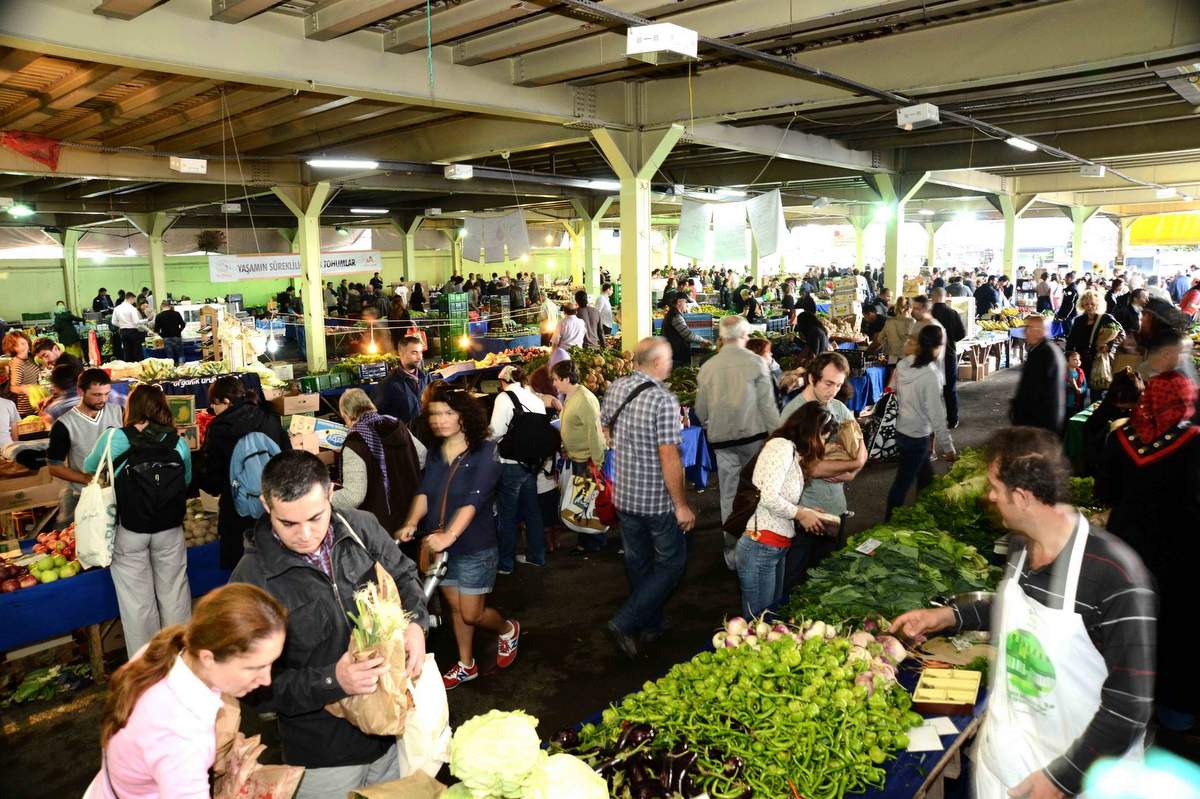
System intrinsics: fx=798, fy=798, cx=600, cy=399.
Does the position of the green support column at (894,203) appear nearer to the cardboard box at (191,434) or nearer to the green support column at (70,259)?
the cardboard box at (191,434)

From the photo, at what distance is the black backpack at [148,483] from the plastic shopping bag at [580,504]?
2.75 m

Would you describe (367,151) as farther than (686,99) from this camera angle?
Yes

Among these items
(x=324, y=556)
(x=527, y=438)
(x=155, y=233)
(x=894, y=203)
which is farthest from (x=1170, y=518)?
(x=155, y=233)

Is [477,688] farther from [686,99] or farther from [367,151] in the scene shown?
[367,151]

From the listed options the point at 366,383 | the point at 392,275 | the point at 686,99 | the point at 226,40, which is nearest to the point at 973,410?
the point at 686,99

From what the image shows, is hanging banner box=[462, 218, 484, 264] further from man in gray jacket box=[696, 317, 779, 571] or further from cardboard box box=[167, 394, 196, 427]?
man in gray jacket box=[696, 317, 779, 571]

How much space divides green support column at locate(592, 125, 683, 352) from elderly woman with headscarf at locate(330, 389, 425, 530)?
5.48 metres

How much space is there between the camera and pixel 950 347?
8516 millimetres

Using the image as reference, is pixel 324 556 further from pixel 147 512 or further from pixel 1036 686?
pixel 147 512

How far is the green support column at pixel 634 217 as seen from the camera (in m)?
9.19

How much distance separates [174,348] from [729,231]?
1177 centimetres

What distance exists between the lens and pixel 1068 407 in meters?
8.32

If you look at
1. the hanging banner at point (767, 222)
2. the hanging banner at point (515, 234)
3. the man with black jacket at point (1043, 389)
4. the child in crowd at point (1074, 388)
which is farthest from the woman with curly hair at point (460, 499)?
the hanging banner at point (515, 234)

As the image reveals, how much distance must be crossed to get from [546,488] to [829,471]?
120 inches
